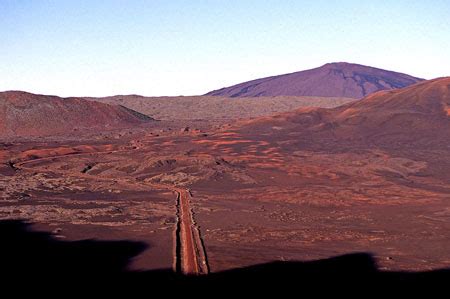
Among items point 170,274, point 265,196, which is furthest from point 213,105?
point 170,274

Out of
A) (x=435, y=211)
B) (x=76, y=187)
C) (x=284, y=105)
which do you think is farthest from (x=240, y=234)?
(x=284, y=105)

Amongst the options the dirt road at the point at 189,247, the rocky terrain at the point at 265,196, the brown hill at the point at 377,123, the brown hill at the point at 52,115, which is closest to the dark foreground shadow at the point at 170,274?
the rocky terrain at the point at 265,196

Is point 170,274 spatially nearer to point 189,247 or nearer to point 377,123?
point 189,247

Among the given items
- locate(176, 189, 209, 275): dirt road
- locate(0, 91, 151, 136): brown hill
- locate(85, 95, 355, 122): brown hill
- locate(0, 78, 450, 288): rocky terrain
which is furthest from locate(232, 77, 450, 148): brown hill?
locate(85, 95, 355, 122): brown hill

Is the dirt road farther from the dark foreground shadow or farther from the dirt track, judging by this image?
the dark foreground shadow

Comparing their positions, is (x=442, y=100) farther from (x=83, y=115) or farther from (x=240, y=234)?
(x=83, y=115)

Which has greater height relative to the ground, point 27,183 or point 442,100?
point 442,100
